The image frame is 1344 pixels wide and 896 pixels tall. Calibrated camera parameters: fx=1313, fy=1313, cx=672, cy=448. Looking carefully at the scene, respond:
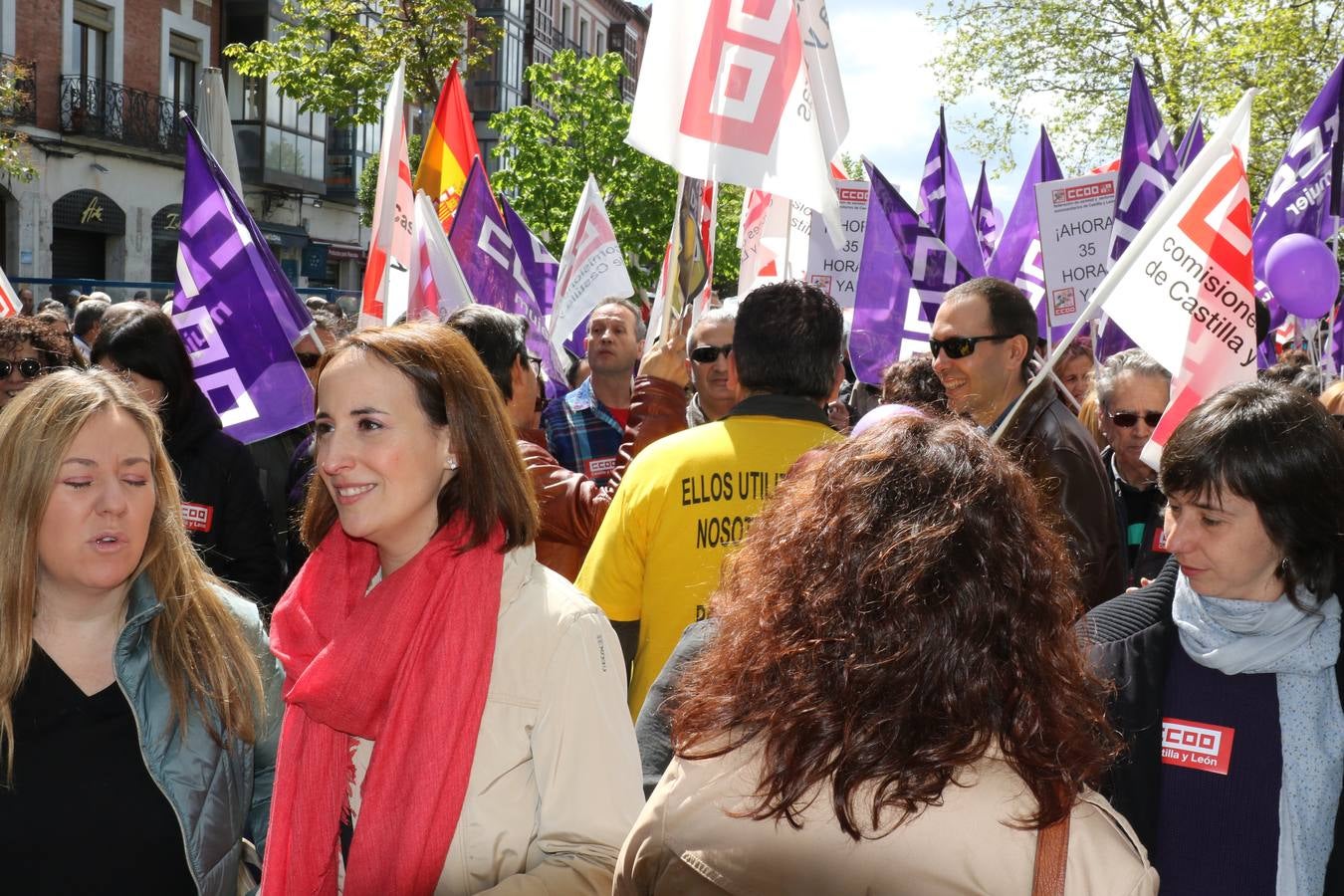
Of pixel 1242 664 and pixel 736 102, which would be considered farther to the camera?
pixel 736 102

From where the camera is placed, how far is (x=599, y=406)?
18.1ft

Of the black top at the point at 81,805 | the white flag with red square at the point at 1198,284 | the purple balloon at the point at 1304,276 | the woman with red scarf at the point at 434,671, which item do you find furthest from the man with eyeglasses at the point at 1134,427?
the black top at the point at 81,805

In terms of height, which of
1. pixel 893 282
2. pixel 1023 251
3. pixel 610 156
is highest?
pixel 610 156

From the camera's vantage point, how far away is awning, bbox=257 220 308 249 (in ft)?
104

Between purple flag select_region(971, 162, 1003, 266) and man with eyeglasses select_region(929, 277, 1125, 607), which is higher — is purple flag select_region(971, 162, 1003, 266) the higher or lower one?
the higher one

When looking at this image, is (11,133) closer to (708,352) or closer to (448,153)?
(448,153)

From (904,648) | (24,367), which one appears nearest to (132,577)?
(904,648)

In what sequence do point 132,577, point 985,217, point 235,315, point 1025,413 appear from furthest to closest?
point 985,217, point 235,315, point 1025,413, point 132,577

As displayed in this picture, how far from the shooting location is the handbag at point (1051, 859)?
1.56 metres

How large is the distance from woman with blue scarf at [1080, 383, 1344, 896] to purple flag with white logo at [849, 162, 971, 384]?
469cm

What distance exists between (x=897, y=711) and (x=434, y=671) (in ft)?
2.86

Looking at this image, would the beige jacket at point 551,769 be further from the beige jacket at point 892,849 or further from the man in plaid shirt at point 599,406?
the man in plaid shirt at point 599,406

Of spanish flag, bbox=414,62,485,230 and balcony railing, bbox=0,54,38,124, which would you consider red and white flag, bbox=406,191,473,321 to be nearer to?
spanish flag, bbox=414,62,485,230

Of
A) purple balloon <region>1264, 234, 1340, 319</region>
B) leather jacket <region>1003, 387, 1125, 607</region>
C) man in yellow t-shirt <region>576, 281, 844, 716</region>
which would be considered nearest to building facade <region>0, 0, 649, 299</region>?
purple balloon <region>1264, 234, 1340, 319</region>
